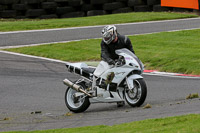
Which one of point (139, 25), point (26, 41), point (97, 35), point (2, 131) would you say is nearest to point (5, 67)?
→ point (26, 41)

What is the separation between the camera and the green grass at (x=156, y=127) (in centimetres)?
651

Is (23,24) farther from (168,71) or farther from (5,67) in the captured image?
(168,71)

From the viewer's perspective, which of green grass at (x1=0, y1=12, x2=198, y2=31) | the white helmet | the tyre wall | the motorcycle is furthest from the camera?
the tyre wall

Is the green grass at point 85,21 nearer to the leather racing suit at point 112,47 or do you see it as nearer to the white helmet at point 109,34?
the leather racing suit at point 112,47

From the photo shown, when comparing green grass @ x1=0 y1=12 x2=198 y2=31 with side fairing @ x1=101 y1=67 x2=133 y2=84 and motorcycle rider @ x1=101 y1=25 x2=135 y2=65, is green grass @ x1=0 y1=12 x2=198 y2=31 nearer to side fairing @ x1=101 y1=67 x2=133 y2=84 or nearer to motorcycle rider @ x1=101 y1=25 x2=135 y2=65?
motorcycle rider @ x1=101 y1=25 x2=135 y2=65

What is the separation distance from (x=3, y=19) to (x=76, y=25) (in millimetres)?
4303

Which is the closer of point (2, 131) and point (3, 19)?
point (2, 131)

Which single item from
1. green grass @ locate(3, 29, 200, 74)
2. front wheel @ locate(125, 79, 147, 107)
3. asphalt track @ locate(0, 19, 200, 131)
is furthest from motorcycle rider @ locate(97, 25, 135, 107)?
green grass @ locate(3, 29, 200, 74)

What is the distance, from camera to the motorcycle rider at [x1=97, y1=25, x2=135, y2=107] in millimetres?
9516

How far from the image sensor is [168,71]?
1434 centimetres

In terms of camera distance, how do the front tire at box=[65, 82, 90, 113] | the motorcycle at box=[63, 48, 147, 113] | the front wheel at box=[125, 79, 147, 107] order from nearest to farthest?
1. the front wheel at box=[125, 79, 147, 107]
2. the motorcycle at box=[63, 48, 147, 113]
3. the front tire at box=[65, 82, 90, 113]

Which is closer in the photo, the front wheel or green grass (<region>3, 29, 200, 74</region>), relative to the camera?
the front wheel

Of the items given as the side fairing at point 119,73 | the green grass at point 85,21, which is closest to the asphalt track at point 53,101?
the side fairing at point 119,73

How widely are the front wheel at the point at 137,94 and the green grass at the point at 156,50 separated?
478 centimetres
